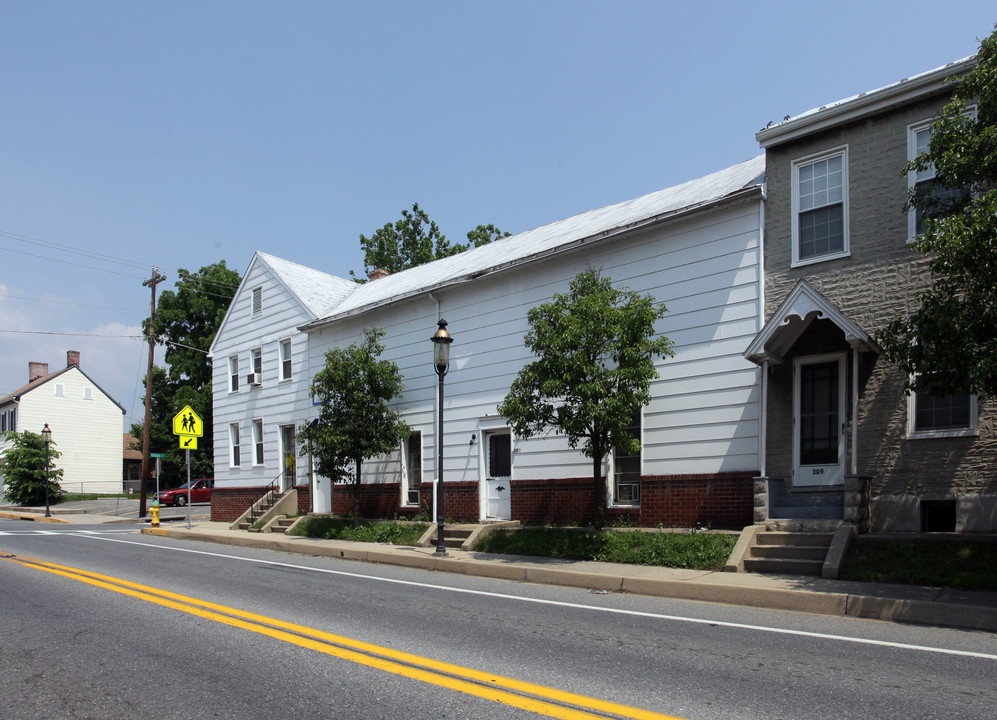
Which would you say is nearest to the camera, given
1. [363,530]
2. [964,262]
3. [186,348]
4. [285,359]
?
[964,262]

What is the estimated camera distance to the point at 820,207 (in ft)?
43.4

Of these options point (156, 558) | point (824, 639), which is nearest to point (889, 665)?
point (824, 639)

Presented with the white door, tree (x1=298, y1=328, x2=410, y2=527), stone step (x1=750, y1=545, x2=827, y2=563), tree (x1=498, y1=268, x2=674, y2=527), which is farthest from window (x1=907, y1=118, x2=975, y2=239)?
tree (x1=298, y1=328, x2=410, y2=527)

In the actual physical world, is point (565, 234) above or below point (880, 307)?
above

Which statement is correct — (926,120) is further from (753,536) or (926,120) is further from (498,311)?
(498,311)

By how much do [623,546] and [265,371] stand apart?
54.6 feet

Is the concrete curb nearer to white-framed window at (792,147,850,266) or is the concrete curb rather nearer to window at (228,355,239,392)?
white-framed window at (792,147,850,266)

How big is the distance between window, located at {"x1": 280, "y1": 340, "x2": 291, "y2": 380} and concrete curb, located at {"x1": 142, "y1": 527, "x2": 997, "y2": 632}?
11069 millimetres

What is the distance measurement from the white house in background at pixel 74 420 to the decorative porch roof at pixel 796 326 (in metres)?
50.7

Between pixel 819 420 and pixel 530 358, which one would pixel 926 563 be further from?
pixel 530 358

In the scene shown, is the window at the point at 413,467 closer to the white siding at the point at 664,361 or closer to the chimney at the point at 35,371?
the white siding at the point at 664,361

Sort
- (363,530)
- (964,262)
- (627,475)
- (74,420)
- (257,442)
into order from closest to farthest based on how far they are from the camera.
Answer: (964,262) < (627,475) < (363,530) < (257,442) < (74,420)

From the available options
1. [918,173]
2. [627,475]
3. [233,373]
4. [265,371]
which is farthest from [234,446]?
[918,173]

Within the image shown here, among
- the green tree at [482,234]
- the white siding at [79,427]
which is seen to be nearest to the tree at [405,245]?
the green tree at [482,234]
